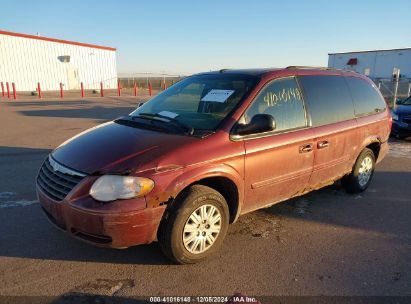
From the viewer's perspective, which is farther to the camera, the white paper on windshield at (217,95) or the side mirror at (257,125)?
the white paper on windshield at (217,95)

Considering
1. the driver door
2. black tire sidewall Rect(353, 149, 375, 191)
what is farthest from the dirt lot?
the driver door

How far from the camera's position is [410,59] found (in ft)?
142

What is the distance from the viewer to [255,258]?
3541mm

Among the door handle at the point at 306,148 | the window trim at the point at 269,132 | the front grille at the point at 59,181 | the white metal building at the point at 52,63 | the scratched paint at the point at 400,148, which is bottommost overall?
the scratched paint at the point at 400,148

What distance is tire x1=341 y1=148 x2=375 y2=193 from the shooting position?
5.31m

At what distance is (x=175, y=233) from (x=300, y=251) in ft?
4.64

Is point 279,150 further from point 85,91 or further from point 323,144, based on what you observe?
point 85,91

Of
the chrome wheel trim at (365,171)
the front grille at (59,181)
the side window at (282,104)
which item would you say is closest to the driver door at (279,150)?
the side window at (282,104)

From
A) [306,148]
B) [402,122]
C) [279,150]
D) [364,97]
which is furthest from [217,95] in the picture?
[402,122]

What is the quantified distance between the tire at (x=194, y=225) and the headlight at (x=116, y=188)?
0.38m

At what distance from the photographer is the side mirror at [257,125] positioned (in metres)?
3.51

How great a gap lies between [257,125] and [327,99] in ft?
5.23

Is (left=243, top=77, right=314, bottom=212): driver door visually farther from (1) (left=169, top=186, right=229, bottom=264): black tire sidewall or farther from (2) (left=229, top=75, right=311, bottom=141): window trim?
(1) (left=169, top=186, right=229, bottom=264): black tire sidewall

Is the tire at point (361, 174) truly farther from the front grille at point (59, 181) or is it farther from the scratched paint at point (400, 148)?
the front grille at point (59, 181)
